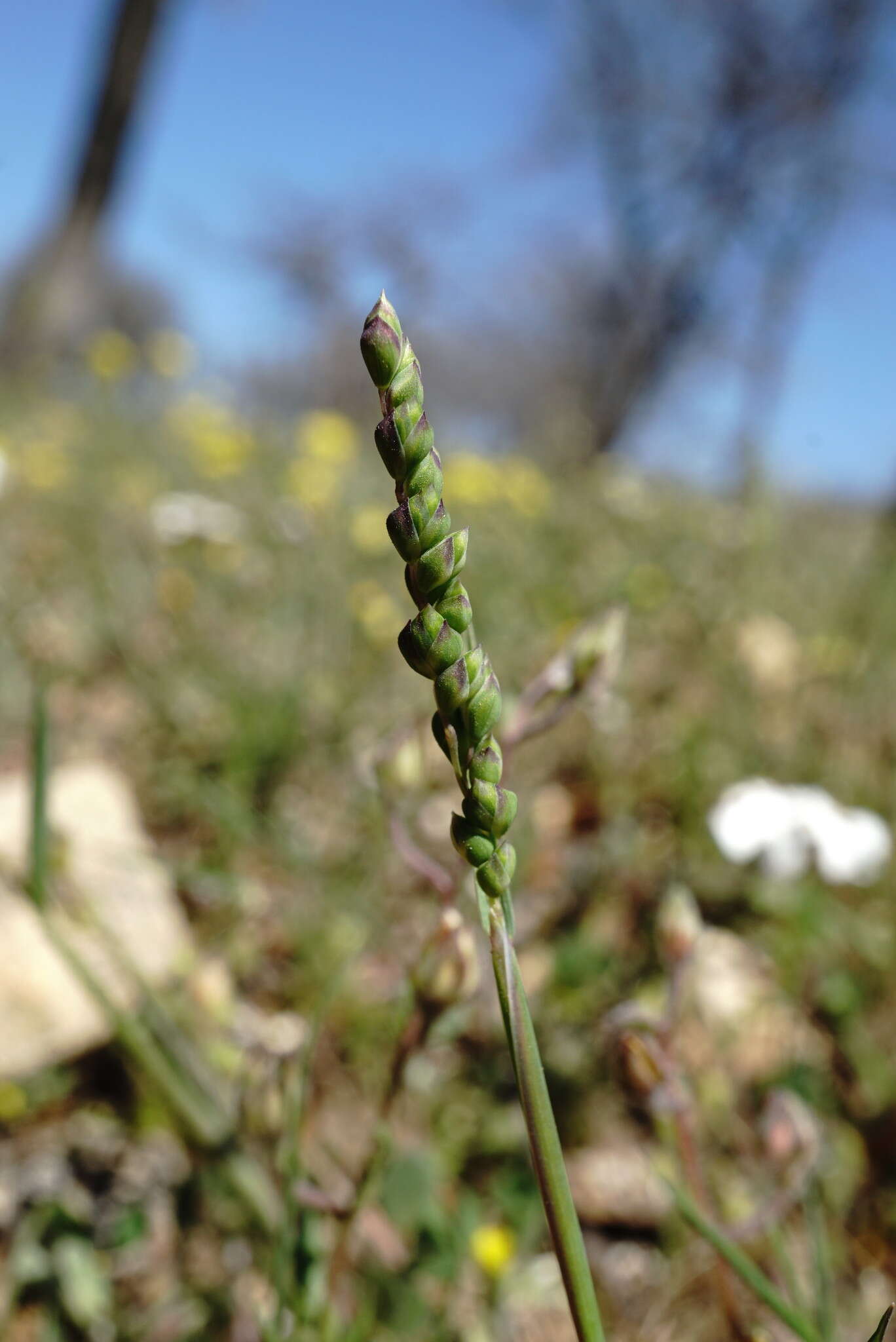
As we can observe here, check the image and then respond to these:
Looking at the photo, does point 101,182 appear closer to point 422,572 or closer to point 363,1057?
point 363,1057

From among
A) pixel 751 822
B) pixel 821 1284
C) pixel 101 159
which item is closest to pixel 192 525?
pixel 751 822

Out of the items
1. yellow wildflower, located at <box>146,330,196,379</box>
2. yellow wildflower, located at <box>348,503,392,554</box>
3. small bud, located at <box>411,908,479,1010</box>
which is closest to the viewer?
small bud, located at <box>411,908,479,1010</box>

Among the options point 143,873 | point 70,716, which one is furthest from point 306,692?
point 143,873

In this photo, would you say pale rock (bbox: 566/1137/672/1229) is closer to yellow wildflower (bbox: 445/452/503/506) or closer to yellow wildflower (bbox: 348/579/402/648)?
yellow wildflower (bbox: 348/579/402/648)

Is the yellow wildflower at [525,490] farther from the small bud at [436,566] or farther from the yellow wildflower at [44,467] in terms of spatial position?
the small bud at [436,566]

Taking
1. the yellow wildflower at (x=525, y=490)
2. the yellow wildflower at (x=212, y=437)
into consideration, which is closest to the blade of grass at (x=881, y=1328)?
the yellow wildflower at (x=212, y=437)

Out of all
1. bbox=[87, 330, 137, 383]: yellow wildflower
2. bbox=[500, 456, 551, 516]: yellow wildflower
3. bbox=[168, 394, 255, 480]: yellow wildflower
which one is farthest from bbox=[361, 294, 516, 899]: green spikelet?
bbox=[87, 330, 137, 383]: yellow wildflower

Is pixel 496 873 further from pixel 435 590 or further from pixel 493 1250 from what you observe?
pixel 493 1250
